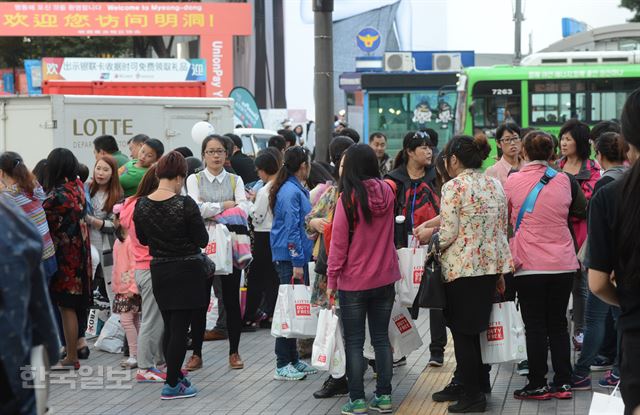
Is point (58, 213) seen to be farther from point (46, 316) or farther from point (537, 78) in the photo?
point (537, 78)

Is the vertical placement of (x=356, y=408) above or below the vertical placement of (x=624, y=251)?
below

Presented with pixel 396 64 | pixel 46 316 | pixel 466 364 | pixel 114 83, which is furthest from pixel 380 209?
pixel 396 64

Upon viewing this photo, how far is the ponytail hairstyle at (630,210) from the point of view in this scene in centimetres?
385

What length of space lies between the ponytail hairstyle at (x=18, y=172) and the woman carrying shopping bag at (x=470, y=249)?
325cm

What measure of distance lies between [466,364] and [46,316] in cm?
410

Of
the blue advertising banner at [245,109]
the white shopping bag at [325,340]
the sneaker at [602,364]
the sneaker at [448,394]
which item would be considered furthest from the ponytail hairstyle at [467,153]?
the blue advertising banner at [245,109]

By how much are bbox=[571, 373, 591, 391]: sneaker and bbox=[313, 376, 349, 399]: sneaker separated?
5.42 ft

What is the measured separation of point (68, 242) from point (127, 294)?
2.37 feet

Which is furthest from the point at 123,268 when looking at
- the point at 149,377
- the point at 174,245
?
the point at 174,245

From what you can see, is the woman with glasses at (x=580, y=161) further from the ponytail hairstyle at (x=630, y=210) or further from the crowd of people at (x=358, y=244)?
the ponytail hairstyle at (x=630, y=210)

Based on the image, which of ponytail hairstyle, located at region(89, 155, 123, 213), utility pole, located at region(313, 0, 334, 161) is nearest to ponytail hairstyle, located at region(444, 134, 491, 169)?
ponytail hairstyle, located at region(89, 155, 123, 213)

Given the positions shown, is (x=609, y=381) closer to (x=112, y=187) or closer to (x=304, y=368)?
(x=304, y=368)

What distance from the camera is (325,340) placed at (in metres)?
7.38

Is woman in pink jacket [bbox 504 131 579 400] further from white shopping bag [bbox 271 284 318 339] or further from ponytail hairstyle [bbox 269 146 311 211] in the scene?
ponytail hairstyle [bbox 269 146 311 211]
